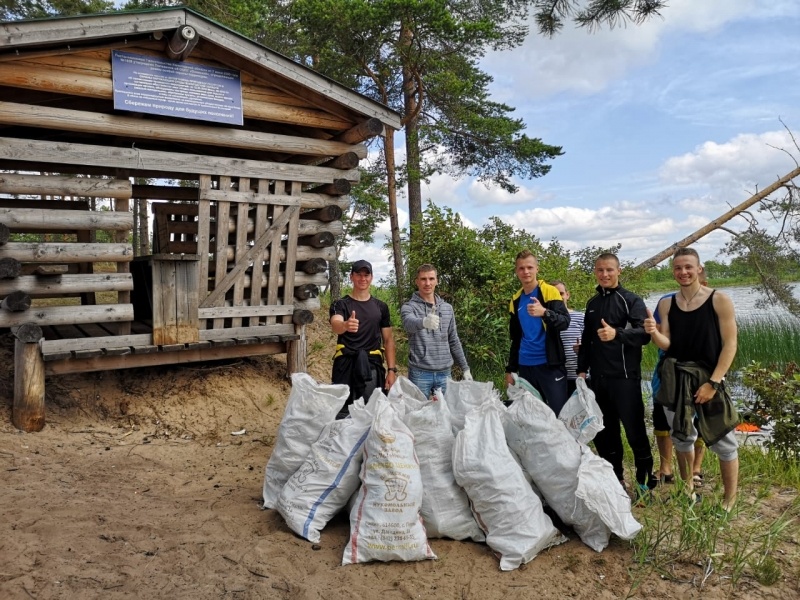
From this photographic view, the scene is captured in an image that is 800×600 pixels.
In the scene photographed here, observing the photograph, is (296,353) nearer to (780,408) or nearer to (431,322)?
A: (431,322)

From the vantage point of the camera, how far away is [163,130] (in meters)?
6.10

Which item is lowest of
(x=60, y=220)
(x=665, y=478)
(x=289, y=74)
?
(x=665, y=478)

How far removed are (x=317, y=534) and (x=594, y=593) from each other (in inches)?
59.3

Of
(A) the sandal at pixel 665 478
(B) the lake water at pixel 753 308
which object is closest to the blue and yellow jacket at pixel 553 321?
(A) the sandal at pixel 665 478

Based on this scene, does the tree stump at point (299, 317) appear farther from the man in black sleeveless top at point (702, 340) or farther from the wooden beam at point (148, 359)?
the man in black sleeveless top at point (702, 340)

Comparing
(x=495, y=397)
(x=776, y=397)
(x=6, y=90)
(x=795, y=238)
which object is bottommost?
(x=776, y=397)

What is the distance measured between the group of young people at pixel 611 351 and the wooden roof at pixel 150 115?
2965mm

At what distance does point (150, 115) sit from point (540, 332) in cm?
459

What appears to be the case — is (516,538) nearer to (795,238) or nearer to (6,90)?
(6,90)

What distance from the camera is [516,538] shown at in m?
3.13

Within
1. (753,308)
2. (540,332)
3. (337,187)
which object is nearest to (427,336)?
(540,332)

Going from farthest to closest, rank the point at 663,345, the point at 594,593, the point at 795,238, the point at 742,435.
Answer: the point at 795,238 < the point at 742,435 < the point at 663,345 < the point at 594,593

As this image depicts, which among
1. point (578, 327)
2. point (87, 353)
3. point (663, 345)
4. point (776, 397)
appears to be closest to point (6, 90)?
point (87, 353)

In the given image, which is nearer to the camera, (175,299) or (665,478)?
(665,478)
